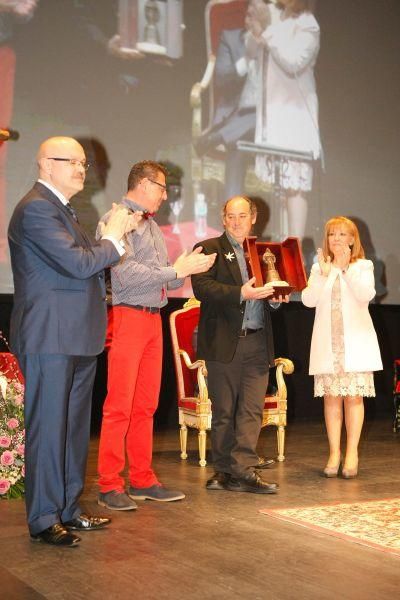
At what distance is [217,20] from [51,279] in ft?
14.7

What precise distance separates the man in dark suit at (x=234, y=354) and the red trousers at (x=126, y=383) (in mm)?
451

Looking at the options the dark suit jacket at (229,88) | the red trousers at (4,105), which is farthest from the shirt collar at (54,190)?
the dark suit jacket at (229,88)

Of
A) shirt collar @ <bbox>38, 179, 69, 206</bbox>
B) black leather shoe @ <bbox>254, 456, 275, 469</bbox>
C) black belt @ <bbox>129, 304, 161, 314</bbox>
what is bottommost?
black leather shoe @ <bbox>254, 456, 275, 469</bbox>

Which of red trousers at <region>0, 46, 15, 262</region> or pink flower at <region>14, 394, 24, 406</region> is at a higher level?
red trousers at <region>0, 46, 15, 262</region>

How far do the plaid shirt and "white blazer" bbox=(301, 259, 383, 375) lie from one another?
3.46 ft

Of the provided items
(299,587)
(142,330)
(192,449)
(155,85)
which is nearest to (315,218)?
(155,85)

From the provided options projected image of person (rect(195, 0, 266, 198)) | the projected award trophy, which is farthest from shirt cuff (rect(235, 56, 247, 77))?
the projected award trophy

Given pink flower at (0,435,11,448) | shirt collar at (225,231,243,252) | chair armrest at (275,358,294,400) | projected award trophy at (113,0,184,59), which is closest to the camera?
pink flower at (0,435,11,448)

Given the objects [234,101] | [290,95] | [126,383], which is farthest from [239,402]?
[290,95]

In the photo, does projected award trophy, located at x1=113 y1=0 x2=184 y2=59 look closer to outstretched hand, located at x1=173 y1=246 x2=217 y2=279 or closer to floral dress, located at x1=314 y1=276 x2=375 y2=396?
floral dress, located at x1=314 y1=276 x2=375 y2=396

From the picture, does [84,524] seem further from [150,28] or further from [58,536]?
[150,28]

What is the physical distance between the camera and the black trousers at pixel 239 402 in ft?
14.3

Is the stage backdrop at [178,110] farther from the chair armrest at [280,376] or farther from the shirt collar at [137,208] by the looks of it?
the shirt collar at [137,208]

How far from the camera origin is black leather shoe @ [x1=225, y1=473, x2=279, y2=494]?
430 cm
